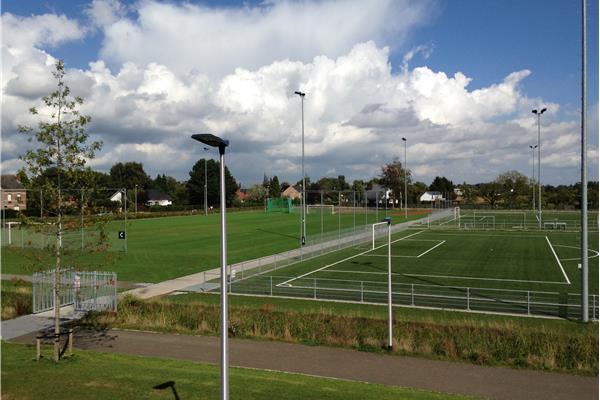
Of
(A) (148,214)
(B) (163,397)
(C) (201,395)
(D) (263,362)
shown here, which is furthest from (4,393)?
(A) (148,214)

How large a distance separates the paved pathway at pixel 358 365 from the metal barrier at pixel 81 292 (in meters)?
3.42

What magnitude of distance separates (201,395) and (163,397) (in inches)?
31.0

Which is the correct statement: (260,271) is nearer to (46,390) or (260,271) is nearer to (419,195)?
(46,390)

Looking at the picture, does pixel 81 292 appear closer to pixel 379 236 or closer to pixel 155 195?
pixel 379 236

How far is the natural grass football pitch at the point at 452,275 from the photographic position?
2286 cm

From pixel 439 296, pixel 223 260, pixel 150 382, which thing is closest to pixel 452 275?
pixel 439 296

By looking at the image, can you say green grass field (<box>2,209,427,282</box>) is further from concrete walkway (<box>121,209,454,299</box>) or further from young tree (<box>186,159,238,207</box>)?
young tree (<box>186,159,238,207</box>)

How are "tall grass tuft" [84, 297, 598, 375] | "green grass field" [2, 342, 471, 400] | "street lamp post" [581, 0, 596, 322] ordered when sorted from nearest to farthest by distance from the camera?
"green grass field" [2, 342, 471, 400] → "tall grass tuft" [84, 297, 598, 375] → "street lamp post" [581, 0, 596, 322]

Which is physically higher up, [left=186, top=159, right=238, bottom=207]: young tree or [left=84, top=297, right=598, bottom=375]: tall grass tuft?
[left=186, top=159, right=238, bottom=207]: young tree

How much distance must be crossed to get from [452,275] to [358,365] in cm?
1823

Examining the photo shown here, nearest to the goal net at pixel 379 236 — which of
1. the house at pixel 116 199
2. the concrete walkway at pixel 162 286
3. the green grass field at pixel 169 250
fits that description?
the concrete walkway at pixel 162 286

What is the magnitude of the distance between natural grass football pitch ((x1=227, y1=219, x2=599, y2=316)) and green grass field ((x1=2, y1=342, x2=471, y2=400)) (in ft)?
32.4

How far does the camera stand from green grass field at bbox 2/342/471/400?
36.1 feet

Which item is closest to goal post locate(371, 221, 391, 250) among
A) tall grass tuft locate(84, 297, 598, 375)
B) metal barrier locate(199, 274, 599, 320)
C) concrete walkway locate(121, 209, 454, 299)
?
concrete walkway locate(121, 209, 454, 299)
